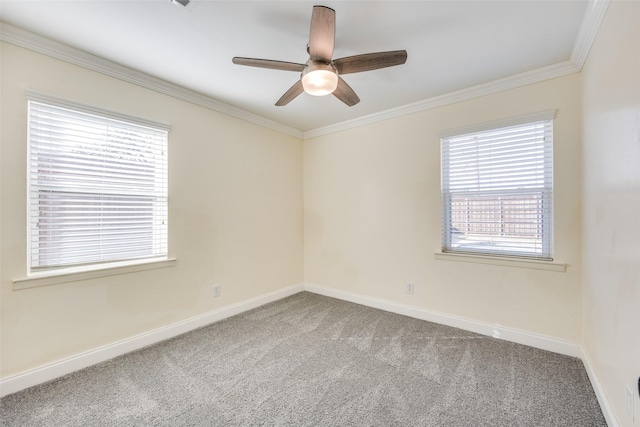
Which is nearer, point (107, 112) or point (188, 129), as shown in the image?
point (107, 112)

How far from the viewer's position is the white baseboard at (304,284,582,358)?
2371 mm

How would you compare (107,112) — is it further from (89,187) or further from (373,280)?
(373,280)

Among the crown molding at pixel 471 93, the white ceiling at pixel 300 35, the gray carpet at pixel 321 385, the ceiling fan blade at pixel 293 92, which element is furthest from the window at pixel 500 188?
the ceiling fan blade at pixel 293 92

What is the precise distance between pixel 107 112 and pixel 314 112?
2.11 meters

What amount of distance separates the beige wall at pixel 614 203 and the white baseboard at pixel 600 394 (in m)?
0.05

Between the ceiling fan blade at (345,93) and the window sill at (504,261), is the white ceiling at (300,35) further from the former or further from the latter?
the window sill at (504,261)

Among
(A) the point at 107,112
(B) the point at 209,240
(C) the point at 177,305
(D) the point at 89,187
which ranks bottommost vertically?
(C) the point at 177,305

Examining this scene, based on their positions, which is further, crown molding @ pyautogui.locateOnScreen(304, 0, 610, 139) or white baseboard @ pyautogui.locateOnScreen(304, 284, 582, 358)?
white baseboard @ pyautogui.locateOnScreen(304, 284, 582, 358)

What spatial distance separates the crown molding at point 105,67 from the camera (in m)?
1.91

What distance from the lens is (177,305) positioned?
2.81m

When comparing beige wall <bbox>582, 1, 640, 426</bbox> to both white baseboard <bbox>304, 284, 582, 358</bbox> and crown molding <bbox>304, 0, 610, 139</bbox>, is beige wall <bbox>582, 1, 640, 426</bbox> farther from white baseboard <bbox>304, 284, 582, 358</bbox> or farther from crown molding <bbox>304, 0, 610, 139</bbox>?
white baseboard <bbox>304, 284, 582, 358</bbox>

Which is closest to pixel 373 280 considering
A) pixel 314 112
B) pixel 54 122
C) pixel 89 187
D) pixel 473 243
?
pixel 473 243

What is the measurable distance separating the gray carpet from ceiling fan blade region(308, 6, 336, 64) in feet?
7.49

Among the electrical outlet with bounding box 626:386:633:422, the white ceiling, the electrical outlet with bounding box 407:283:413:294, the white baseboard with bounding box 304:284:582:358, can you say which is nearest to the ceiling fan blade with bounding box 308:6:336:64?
the white ceiling
